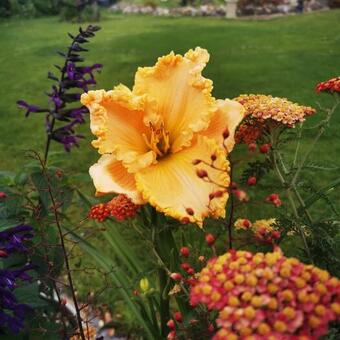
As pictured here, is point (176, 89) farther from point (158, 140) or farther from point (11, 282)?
point (11, 282)

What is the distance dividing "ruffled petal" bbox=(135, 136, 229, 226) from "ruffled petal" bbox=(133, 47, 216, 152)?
4 centimetres

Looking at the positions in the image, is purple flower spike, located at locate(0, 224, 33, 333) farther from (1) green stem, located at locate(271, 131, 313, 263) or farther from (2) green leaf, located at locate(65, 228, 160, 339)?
(1) green stem, located at locate(271, 131, 313, 263)

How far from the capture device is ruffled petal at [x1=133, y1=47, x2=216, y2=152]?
3.39ft

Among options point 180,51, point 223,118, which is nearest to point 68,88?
point 223,118

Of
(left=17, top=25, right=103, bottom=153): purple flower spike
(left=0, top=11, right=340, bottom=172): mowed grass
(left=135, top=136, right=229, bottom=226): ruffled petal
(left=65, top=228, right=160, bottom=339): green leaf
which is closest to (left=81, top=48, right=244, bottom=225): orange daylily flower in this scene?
(left=135, top=136, right=229, bottom=226): ruffled petal

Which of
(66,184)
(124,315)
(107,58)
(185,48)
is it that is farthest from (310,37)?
(66,184)

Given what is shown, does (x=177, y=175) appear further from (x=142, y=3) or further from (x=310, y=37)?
(x=142, y=3)

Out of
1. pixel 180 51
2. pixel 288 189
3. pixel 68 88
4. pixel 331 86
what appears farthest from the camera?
pixel 180 51

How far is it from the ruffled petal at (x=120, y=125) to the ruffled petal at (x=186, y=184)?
1.3 inches

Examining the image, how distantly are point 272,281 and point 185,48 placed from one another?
572 centimetres

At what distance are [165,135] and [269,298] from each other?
0.53 metres

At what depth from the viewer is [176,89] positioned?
106cm

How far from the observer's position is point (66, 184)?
1.39 meters

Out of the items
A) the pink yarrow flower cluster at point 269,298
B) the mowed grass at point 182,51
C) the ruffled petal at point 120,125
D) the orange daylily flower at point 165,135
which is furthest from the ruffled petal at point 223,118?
the mowed grass at point 182,51
